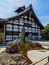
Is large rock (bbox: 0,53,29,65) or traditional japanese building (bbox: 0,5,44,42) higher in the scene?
traditional japanese building (bbox: 0,5,44,42)

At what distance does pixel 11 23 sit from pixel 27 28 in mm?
4795

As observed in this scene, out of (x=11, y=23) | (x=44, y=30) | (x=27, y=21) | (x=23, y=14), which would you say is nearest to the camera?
(x=11, y=23)

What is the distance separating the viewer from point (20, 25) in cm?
2566

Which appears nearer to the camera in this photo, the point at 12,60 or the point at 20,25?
the point at 12,60

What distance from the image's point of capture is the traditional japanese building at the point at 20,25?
22.1 metres

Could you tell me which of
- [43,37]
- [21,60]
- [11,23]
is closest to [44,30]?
[43,37]

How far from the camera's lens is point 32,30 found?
93.7 ft

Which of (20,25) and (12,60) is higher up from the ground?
(20,25)

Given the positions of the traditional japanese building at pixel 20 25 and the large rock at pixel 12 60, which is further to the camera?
the traditional japanese building at pixel 20 25

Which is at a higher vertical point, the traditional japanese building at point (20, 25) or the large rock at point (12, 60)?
the traditional japanese building at point (20, 25)

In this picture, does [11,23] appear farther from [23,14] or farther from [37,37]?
[37,37]

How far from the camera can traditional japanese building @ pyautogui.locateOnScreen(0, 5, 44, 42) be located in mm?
22078

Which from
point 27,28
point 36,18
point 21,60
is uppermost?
point 36,18

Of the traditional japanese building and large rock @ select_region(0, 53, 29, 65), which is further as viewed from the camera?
the traditional japanese building
